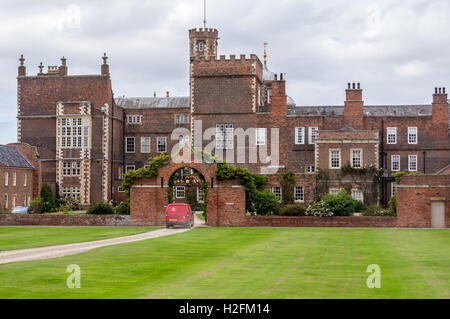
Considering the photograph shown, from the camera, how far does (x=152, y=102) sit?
80438 mm

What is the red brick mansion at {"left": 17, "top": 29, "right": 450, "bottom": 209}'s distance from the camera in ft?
211

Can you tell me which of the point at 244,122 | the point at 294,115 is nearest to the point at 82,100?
the point at 244,122

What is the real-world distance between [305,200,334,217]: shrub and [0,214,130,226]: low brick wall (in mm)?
12354

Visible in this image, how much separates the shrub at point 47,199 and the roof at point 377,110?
24204 mm

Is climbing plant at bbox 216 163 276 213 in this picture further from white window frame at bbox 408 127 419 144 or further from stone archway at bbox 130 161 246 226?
white window frame at bbox 408 127 419 144

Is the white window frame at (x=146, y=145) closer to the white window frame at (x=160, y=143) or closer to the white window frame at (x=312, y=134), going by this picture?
the white window frame at (x=160, y=143)

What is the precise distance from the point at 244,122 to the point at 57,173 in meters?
19.0

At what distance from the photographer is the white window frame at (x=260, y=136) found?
215 feet

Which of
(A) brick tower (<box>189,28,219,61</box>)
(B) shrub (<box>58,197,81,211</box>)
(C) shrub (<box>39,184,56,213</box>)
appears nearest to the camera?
(C) shrub (<box>39,184,56,213</box>)

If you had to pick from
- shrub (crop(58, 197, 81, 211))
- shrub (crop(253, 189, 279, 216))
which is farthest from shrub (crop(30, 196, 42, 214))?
shrub (crop(253, 189, 279, 216))

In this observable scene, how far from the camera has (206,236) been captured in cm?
3653

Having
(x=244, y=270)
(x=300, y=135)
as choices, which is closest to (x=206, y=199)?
(x=300, y=135)
